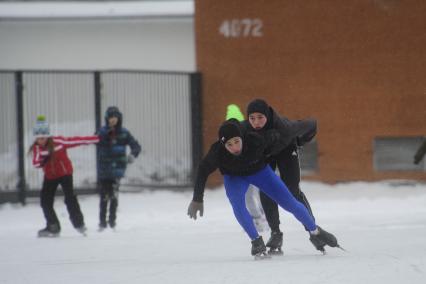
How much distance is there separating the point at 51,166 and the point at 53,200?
0.46 meters

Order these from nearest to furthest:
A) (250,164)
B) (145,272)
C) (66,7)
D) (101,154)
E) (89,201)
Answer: (145,272), (250,164), (101,154), (89,201), (66,7)

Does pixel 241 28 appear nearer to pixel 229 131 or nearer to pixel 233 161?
pixel 233 161

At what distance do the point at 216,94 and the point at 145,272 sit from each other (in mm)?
9265

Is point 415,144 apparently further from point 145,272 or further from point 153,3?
point 153,3

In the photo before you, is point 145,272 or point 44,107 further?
point 44,107

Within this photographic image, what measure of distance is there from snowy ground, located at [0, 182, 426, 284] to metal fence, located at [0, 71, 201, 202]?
56 cm

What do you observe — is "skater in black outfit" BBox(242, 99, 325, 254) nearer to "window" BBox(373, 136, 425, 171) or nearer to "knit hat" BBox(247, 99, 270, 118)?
"knit hat" BBox(247, 99, 270, 118)

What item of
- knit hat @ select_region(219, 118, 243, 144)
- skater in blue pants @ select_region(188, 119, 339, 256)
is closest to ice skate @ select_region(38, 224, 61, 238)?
skater in blue pants @ select_region(188, 119, 339, 256)

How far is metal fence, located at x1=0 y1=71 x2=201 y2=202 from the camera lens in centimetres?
1677

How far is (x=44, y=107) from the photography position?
1705 cm

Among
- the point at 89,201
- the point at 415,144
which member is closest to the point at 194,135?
the point at 89,201

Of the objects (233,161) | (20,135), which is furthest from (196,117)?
(233,161)

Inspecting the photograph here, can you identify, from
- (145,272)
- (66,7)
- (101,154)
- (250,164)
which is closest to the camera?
(145,272)

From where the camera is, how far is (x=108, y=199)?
12.8m
